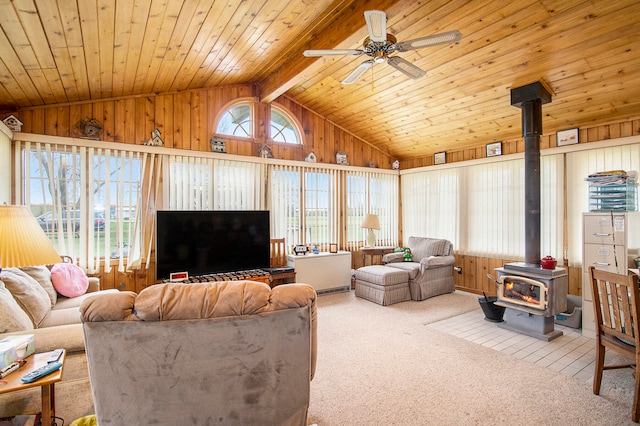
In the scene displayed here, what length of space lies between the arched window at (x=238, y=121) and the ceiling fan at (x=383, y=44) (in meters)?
2.74

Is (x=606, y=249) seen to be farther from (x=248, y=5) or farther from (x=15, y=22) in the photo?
(x=15, y=22)

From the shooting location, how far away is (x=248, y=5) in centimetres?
279

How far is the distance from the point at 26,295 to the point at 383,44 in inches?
137

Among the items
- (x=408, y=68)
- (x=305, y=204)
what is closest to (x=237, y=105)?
(x=305, y=204)

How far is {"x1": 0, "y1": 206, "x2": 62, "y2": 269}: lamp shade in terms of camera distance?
1578 mm

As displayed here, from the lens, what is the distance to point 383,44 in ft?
8.76

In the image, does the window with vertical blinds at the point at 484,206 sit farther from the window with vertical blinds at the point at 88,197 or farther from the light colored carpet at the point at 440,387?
the window with vertical blinds at the point at 88,197

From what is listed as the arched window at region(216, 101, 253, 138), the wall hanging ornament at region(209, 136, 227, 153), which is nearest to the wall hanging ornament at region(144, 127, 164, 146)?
the wall hanging ornament at region(209, 136, 227, 153)

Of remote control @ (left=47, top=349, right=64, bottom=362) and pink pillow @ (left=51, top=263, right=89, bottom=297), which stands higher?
pink pillow @ (left=51, top=263, right=89, bottom=297)

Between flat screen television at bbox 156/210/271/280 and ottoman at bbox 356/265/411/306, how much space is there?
1.62 meters

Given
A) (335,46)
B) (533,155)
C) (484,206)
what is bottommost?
(484,206)

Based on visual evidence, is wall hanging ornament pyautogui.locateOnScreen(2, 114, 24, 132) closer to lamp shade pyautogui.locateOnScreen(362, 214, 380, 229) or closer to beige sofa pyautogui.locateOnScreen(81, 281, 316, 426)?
beige sofa pyautogui.locateOnScreen(81, 281, 316, 426)

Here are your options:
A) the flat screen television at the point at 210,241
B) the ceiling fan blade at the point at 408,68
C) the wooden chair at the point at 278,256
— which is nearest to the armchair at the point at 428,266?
the wooden chair at the point at 278,256

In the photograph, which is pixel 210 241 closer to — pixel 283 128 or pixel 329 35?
pixel 283 128
